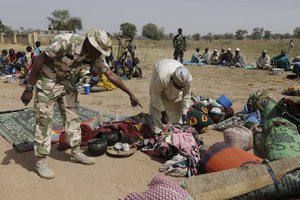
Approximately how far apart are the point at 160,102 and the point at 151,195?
2.25m

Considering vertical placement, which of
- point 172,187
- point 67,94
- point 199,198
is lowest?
point 199,198

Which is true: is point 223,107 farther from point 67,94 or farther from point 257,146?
point 67,94

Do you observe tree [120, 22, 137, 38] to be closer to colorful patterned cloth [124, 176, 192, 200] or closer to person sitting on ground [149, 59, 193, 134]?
person sitting on ground [149, 59, 193, 134]

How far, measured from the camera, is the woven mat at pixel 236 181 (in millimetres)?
2902

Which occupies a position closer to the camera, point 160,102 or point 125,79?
point 160,102

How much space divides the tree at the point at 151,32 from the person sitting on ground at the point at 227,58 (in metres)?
44.1

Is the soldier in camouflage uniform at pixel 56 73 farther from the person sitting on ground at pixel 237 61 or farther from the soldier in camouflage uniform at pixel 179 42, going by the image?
the person sitting on ground at pixel 237 61

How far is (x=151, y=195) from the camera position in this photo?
8.34ft

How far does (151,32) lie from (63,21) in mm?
15575

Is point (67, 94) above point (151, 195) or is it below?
above

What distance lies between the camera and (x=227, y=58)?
16.0 metres

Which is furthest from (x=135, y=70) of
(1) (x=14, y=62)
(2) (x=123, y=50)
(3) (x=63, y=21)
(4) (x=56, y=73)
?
(3) (x=63, y=21)

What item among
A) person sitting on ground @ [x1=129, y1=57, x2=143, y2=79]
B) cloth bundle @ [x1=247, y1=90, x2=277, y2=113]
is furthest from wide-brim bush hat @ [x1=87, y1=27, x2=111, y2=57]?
person sitting on ground @ [x1=129, y1=57, x2=143, y2=79]

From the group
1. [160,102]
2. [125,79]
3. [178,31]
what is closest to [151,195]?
[160,102]
